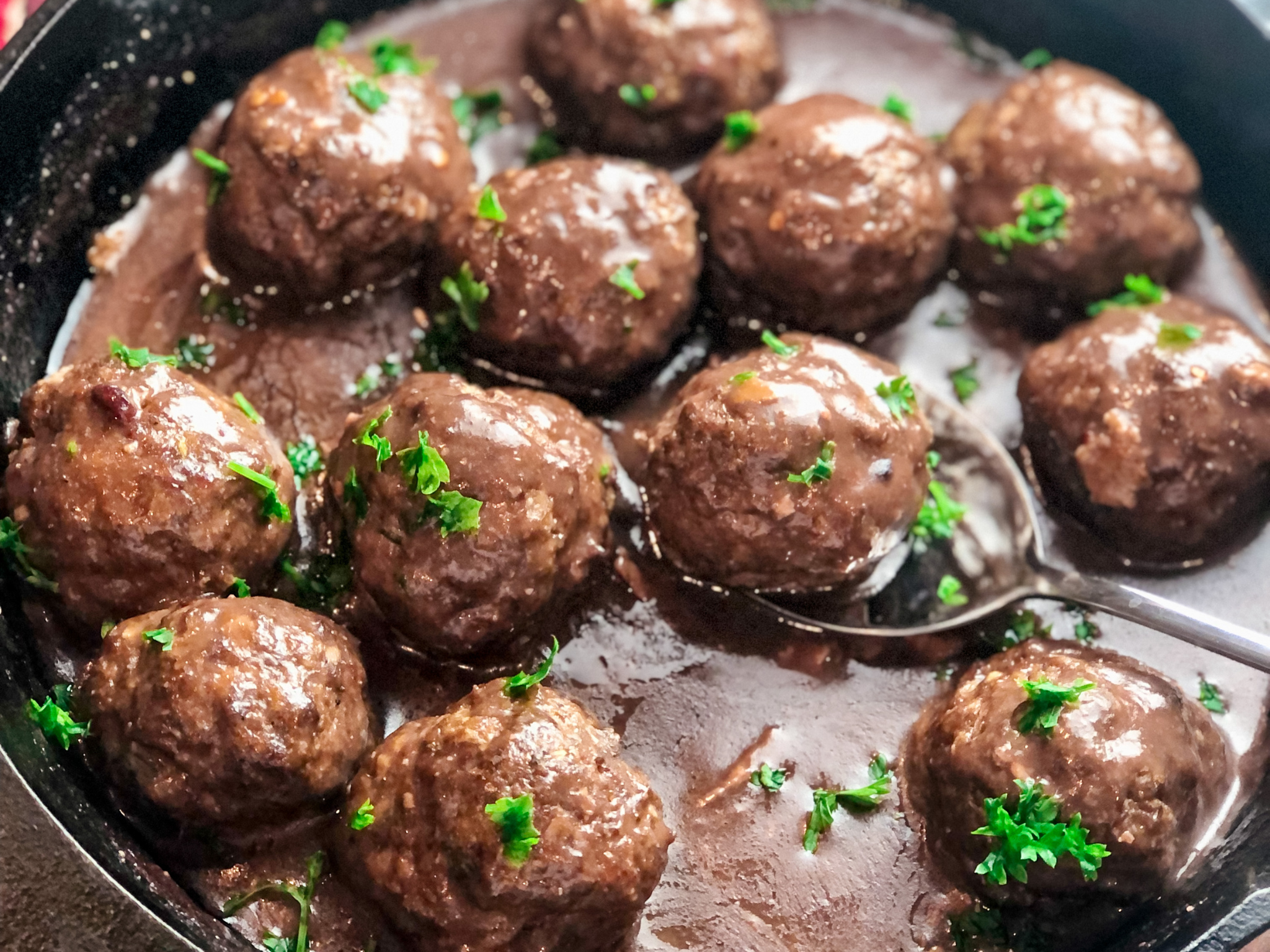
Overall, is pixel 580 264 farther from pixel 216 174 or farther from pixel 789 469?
pixel 216 174

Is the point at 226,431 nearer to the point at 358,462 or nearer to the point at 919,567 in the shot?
the point at 358,462

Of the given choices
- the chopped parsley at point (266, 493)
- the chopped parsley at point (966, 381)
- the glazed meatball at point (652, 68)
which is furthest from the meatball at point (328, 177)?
the chopped parsley at point (966, 381)

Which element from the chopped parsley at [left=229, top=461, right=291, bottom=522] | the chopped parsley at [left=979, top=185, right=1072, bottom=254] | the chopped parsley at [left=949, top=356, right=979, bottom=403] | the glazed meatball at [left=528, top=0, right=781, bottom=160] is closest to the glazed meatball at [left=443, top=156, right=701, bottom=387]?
the glazed meatball at [left=528, top=0, right=781, bottom=160]

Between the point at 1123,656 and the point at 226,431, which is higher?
the point at 226,431

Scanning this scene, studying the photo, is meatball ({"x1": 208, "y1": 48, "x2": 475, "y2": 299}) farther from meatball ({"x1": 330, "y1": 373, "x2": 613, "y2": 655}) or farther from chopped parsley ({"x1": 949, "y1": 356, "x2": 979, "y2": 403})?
chopped parsley ({"x1": 949, "y1": 356, "x2": 979, "y2": 403})

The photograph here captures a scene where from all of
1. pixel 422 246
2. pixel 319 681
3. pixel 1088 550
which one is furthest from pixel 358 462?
pixel 1088 550

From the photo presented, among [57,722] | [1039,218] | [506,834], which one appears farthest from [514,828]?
[1039,218]
